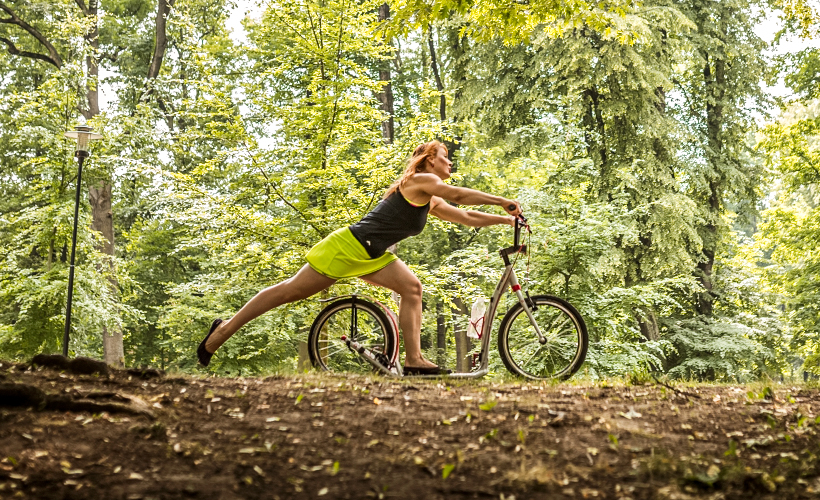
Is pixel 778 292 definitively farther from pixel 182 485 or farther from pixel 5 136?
pixel 5 136

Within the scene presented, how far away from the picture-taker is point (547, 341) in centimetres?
555

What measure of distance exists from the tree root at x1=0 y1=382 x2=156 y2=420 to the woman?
1509mm

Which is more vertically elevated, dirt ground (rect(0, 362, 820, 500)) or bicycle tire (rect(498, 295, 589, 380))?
bicycle tire (rect(498, 295, 589, 380))

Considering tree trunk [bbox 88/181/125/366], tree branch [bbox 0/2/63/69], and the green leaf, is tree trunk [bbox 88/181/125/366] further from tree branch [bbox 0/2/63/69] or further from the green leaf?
the green leaf

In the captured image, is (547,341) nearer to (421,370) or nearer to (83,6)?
(421,370)

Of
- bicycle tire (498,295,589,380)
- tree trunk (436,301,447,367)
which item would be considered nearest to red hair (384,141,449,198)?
bicycle tire (498,295,589,380)

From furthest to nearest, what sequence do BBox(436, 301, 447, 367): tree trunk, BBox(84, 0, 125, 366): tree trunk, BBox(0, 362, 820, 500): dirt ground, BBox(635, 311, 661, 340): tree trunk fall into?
BBox(436, 301, 447, 367): tree trunk
BBox(84, 0, 125, 366): tree trunk
BBox(635, 311, 661, 340): tree trunk
BBox(0, 362, 820, 500): dirt ground

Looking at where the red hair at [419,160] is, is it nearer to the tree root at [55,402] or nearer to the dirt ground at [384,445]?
the dirt ground at [384,445]

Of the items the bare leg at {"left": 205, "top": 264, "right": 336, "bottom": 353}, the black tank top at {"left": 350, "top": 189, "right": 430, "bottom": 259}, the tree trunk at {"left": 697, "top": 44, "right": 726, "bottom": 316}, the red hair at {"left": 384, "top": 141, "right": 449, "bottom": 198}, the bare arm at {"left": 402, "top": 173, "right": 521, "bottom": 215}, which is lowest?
the bare leg at {"left": 205, "top": 264, "right": 336, "bottom": 353}

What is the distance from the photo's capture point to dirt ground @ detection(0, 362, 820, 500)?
8.39ft

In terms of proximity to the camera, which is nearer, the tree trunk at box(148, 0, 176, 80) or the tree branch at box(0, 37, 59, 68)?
the tree trunk at box(148, 0, 176, 80)

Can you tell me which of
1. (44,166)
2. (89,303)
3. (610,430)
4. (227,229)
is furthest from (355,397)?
(44,166)

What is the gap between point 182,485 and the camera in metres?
2.52

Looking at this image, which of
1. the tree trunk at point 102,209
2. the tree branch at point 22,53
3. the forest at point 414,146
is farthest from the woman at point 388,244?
the tree branch at point 22,53
